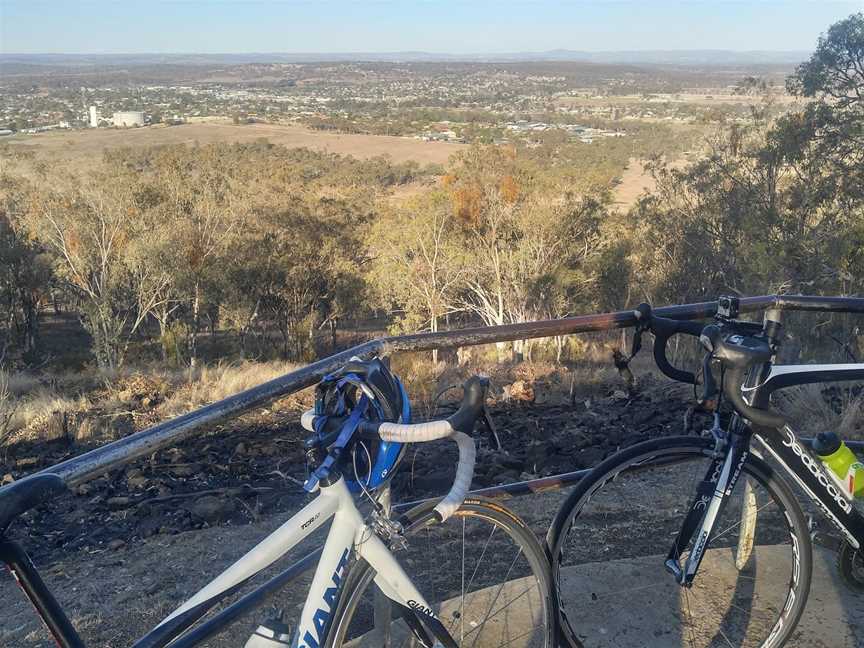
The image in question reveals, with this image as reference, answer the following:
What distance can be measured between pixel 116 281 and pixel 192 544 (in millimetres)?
24840

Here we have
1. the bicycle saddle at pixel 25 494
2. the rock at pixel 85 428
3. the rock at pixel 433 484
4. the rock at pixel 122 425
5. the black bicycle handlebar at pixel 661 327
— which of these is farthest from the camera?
the rock at pixel 122 425

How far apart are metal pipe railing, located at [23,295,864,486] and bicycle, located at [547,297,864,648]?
16cm

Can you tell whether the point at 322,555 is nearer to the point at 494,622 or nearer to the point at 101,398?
the point at 494,622

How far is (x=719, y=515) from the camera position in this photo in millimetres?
2369

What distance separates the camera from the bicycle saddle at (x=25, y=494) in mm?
1412

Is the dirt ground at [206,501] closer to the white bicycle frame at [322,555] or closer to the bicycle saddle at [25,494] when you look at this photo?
the white bicycle frame at [322,555]

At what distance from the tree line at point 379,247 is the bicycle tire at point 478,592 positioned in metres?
17.3

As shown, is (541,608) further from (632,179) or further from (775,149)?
(632,179)

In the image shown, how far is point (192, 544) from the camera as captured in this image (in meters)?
4.37

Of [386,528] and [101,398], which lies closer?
[386,528]

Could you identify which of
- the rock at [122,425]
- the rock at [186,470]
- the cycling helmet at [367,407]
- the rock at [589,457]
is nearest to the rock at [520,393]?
the rock at [589,457]

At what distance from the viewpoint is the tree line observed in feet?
71.2

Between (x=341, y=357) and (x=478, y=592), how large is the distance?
1156 mm

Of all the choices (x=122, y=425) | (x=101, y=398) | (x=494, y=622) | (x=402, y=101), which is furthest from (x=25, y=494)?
(x=402, y=101)
